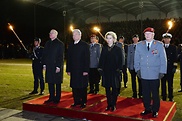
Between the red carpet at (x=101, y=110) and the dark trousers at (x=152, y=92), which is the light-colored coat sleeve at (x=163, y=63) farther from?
the red carpet at (x=101, y=110)

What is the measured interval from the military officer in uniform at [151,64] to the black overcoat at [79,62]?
132 centimetres

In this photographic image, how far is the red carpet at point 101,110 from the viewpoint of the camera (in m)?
5.72

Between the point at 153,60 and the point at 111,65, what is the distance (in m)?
0.99

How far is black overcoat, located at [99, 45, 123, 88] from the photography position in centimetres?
598

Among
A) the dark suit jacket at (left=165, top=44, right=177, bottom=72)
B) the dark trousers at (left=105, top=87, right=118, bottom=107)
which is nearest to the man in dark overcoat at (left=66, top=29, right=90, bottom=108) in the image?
the dark trousers at (left=105, top=87, right=118, bottom=107)

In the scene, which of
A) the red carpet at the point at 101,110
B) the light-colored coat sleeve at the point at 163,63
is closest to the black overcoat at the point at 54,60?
the red carpet at the point at 101,110

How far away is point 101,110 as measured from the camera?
6.19 metres

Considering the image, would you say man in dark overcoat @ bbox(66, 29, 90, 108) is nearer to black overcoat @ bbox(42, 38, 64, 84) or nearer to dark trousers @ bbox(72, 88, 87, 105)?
dark trousers @ bbox(72, 88, 87, 105)

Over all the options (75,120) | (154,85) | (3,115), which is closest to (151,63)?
(154,85)

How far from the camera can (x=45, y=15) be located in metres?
30.4

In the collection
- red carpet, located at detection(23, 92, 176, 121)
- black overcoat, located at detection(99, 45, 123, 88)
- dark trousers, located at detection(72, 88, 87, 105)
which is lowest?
red carpet, located at detection(23, 92, 176, 121)

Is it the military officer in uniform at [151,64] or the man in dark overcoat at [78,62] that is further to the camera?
the man in dark overcoat at [78,62]

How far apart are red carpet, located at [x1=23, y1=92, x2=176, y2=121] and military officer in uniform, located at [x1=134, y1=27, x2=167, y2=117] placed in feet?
1.18

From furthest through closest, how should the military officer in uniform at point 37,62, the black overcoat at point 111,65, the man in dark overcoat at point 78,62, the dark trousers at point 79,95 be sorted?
1. the military officer in uniform at point 37,62
2. the dark trousers at point 79,95
3. the man in dark overcoat at point 78,62
4. the black overcoat at point 111,65
